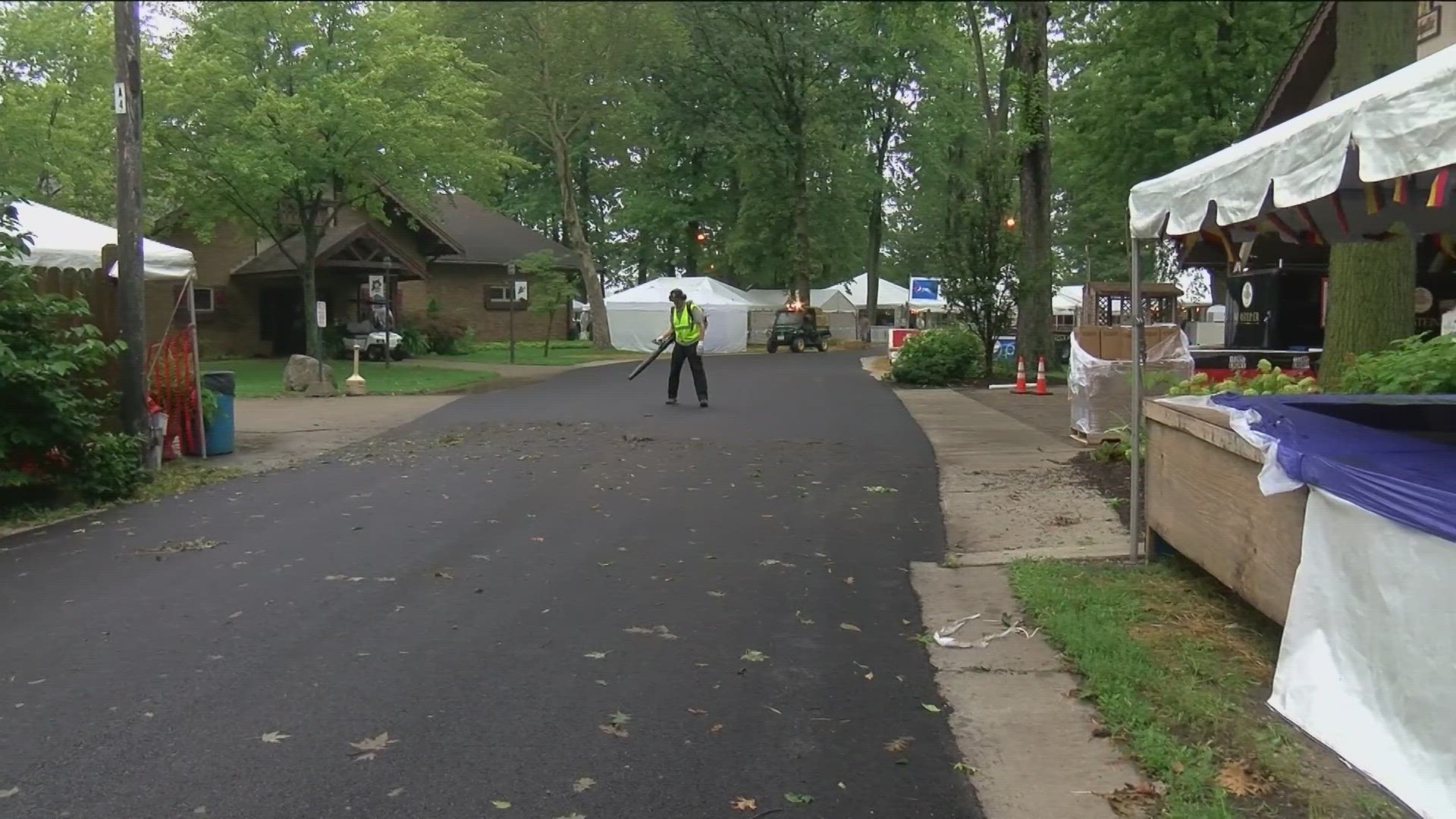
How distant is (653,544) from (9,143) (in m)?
21.6

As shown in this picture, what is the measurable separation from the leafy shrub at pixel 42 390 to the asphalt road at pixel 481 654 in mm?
663

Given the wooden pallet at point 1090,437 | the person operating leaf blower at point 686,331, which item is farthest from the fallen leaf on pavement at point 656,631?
the person operating leaf blower at point 686,331

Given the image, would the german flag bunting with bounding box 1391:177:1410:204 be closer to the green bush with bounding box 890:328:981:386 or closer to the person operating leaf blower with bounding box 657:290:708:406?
the person operating leaf blower with bounding box 657:290:708:406

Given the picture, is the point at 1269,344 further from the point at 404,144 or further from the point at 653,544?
the point at 404,144

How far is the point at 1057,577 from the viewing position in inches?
252

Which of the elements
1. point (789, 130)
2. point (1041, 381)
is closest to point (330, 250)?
point (1041, 381)

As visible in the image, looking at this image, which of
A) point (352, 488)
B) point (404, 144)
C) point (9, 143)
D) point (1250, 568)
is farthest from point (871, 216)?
point (1250, 568)

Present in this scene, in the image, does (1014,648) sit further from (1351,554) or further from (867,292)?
(867,292)

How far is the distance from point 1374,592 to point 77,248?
11113 millimetres

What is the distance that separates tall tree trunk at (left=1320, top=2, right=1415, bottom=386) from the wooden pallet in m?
3.15

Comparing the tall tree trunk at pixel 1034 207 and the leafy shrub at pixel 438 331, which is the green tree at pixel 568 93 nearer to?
the leafy shrub at pixel 438 331

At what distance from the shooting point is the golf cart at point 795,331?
4516cm

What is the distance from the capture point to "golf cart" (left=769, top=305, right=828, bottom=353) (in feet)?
148

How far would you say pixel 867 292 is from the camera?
198 feet
